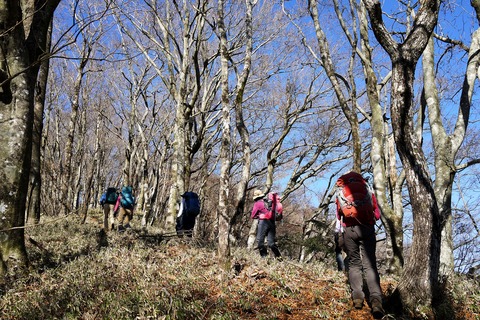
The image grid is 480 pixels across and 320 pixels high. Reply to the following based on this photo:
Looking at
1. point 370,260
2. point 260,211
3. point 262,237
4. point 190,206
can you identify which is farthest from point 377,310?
point 190,206

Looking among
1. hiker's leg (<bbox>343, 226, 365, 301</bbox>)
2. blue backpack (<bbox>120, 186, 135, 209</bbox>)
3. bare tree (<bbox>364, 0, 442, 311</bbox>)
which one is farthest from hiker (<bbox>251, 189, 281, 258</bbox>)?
bare tree (<bbox>364, 0, 442, 311</bbox>)

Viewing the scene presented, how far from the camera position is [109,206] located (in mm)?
11281

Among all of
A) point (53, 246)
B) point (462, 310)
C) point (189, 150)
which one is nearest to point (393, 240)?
point (462, 310)

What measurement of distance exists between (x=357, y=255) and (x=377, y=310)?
2.40 ft

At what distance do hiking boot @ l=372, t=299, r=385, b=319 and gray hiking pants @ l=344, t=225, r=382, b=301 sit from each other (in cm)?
29

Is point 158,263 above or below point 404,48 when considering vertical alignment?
below

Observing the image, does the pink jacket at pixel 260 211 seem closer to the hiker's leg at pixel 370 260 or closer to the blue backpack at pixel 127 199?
the blue backpack at pixel 127 199

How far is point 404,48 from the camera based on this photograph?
438 cm

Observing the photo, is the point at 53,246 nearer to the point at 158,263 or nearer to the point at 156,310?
the point at 158,263

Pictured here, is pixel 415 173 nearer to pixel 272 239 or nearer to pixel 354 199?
pixel 354 199

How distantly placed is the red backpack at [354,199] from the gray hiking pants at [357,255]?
0.41ft

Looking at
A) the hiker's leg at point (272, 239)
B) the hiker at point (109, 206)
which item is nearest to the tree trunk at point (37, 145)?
the hiker at point (109, 206)

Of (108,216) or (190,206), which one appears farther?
(108,216)

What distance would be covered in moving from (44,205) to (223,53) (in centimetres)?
1787
